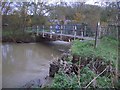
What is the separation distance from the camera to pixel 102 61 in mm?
2445

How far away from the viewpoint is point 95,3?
4750 millimetres

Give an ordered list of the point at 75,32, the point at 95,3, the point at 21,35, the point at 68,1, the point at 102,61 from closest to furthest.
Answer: the point at 102,61 → the point at 95,3 → the point at 68,1 → the point at 75,32 → the point at 21,35

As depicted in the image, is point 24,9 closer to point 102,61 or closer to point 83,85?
point 102,61

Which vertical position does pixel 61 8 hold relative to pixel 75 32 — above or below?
above

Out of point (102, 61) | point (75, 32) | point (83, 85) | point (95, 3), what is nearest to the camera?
point (83, 85)

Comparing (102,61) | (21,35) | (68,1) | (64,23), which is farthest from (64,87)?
(21,35)

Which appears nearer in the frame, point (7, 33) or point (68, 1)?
point (68, 1)

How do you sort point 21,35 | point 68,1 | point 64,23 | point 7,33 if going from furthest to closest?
point 21,35 → point 7,33 → point 64,23 → point 68,1

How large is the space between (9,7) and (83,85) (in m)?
5.10

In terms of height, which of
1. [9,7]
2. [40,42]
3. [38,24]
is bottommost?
[40,42]

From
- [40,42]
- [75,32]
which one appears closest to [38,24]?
[40,42]

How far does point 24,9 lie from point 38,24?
78 cm

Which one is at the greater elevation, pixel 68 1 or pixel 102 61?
pixel 68 1

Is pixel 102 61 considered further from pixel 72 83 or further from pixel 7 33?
pixel 7 33
